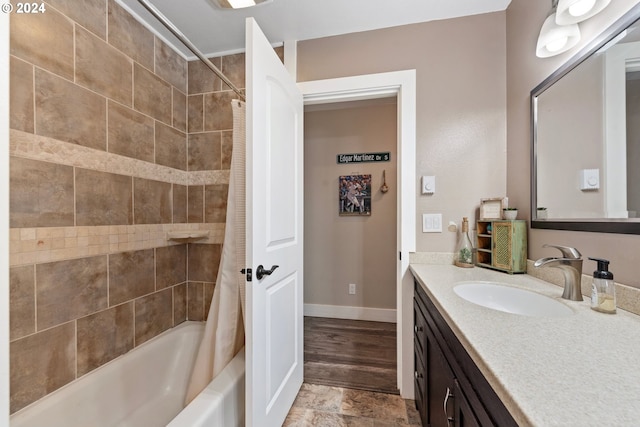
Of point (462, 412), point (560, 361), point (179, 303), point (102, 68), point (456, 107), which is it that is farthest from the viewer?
point (179, 303)

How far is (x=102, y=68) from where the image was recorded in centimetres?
135

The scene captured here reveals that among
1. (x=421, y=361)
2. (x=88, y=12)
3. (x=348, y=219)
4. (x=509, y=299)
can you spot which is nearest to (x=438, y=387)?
(x=421, y=361)

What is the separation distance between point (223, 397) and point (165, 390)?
81 centimetres

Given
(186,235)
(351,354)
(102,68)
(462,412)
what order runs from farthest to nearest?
(351,354) < (186,235) < (102,68) < (462,412)

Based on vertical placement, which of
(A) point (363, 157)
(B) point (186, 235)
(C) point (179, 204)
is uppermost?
(A) point (363, 157)

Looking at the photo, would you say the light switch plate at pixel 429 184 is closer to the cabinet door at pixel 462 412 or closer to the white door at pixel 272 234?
the white door at pixel 272 234

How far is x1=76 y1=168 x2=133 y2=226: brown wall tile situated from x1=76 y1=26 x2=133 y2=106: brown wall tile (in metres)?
0.45

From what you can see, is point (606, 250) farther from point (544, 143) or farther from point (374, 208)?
point (374, 208)

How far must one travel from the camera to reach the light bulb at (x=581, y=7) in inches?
36.7

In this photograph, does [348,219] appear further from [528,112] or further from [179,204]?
[528,112]

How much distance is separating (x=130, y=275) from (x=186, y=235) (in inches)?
15.2

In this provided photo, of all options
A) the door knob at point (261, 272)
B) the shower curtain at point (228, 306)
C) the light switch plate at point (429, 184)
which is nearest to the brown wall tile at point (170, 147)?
the shower curtain at point (228, 306)

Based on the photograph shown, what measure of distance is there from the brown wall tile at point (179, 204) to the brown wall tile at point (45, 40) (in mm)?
837

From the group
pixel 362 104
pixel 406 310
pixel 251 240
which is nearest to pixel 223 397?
pixel 251 240
